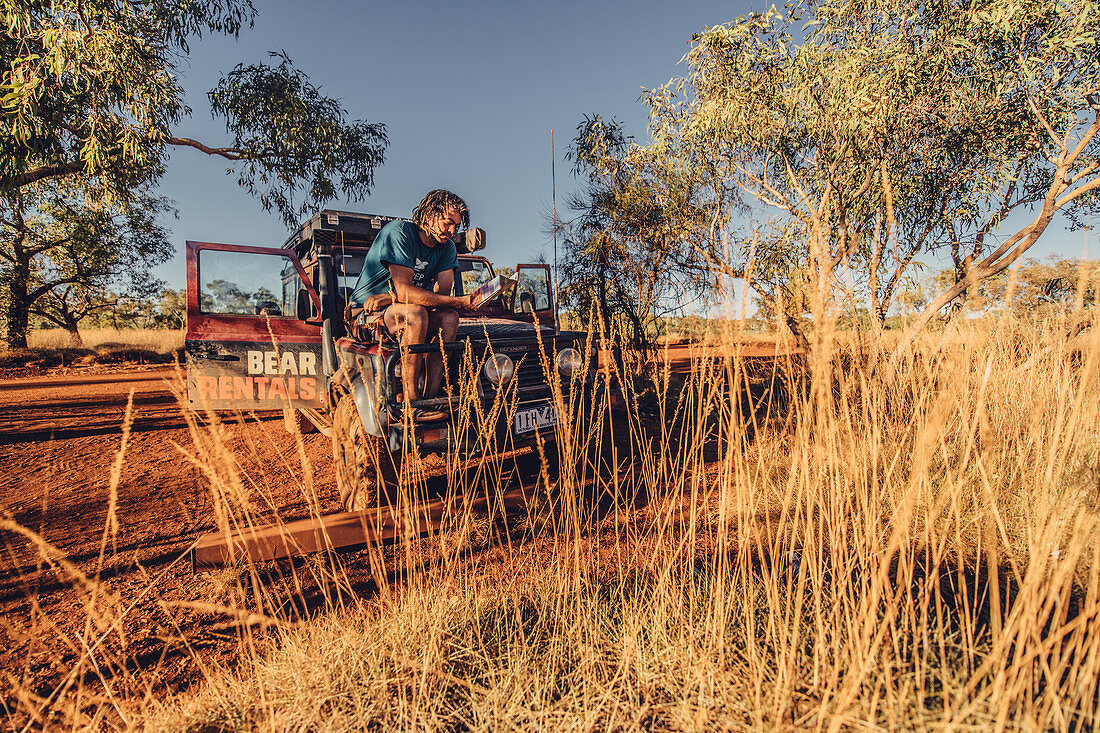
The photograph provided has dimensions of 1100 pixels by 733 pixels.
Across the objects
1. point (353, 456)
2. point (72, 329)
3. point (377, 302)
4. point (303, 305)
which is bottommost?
point (353, 456)

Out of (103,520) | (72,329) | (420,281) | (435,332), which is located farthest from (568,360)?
(72,329)

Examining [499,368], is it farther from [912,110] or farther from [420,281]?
[912,110]

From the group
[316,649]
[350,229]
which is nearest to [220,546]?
[316,649]

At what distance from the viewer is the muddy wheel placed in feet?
8.99

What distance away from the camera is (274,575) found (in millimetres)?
2352

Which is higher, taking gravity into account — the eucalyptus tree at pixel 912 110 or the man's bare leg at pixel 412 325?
the eucalyptus tree at pixel 912 110

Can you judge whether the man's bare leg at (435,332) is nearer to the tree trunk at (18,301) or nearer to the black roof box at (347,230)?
the black roof box at (347,230)

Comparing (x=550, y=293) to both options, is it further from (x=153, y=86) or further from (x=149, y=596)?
(x=153, y=86)

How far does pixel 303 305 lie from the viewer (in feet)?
13.1

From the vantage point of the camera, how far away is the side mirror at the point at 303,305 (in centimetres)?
395

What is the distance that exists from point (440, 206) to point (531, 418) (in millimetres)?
1673

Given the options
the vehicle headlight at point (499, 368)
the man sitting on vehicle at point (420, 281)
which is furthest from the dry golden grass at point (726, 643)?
the man sitting on vehicle at point (420, 281)

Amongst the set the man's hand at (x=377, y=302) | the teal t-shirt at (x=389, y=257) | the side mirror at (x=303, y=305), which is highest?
the teal t-shirt at (x=389, y=257)

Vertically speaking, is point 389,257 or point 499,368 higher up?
point 389,257
